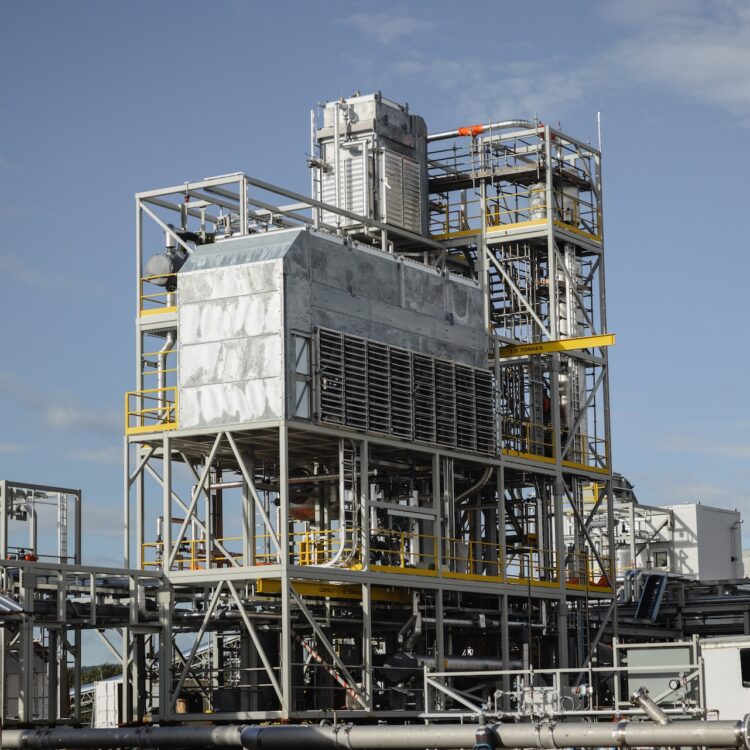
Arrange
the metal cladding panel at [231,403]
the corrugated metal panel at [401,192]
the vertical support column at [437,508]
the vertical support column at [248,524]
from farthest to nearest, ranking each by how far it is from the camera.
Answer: the corrugated metal panel at [401,192] < the vertical support column at [437,508] < the vertical support column at [248,524] < the metal cladding panel at [231,403]

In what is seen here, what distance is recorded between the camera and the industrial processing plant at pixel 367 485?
42.3 meters

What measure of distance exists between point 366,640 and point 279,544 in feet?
12.4

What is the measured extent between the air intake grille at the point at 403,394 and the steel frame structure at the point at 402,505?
0.51 metres

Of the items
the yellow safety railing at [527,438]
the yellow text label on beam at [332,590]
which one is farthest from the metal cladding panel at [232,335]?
the yellow safety railing at [527,438]

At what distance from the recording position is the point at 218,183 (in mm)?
48250

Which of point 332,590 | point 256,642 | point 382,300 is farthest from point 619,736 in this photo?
point 382,300

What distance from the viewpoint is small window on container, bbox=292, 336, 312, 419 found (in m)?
44.5

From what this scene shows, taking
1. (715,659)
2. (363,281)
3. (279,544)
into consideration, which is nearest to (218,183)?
(363,281)

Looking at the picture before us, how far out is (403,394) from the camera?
48.2 m

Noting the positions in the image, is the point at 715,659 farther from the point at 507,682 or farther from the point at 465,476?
the point at 465,476

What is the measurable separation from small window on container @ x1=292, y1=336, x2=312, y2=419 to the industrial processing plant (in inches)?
2.8

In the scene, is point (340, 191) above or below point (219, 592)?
above

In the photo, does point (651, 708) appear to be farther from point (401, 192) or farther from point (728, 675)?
point (401, 192)

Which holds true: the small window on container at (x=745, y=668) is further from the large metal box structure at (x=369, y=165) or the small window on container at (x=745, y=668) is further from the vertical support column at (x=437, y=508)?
the large metal box structure at (x=369, y=165)
